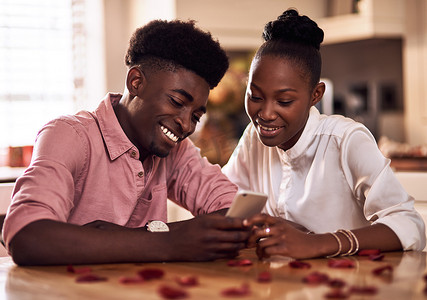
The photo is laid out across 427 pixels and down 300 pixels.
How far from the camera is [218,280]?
131cm

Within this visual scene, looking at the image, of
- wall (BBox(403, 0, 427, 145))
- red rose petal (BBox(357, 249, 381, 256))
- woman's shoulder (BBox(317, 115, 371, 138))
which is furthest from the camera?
wall (BBox(403, 0, 427, 145))

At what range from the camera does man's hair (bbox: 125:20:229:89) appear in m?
1.81

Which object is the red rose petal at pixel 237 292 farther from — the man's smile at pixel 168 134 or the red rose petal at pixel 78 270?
the man's smile at pixel 168 134

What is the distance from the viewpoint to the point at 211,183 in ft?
6.60

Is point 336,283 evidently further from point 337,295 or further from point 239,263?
point 239,263

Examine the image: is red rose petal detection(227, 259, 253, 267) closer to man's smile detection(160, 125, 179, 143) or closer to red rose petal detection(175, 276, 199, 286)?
red rose petal detection(175, 276, 199, 286)

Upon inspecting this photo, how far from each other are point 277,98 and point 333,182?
0.32 metres

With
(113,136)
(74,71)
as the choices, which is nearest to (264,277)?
(113,136)

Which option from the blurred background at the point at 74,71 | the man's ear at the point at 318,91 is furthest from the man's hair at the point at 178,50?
the blurred background at the point at 74,71

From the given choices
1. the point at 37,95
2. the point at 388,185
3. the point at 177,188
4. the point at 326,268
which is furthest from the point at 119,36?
the point at 326,268

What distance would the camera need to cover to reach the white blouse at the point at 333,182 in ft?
5.79

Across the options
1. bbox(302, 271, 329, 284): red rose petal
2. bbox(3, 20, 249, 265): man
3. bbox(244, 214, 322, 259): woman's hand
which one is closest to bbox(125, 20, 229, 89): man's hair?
bbox(3, 20, 249, 265): man

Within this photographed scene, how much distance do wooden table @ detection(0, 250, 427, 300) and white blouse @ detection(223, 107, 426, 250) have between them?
24 centimetres

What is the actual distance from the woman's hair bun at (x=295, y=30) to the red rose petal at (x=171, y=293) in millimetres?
1021
